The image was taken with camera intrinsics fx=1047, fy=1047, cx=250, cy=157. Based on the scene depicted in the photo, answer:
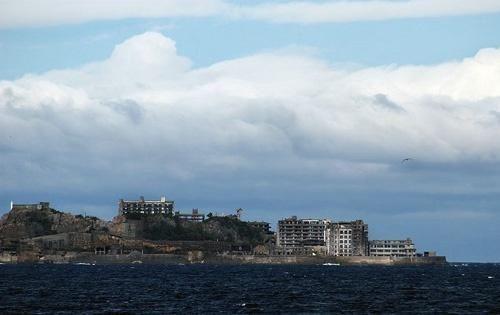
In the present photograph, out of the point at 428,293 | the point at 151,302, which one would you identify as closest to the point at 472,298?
the point at 428,293

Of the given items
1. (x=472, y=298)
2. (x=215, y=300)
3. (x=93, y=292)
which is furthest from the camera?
(x=93, y=292)

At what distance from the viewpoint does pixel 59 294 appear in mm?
178000

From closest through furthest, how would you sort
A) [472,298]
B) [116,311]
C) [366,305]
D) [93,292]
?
[116,311] < [366,305] < [472,298] < [93,292]

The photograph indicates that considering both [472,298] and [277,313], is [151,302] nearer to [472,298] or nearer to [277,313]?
[277,313]

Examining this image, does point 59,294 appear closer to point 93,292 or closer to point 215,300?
point 93,292

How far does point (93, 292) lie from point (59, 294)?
439 inches

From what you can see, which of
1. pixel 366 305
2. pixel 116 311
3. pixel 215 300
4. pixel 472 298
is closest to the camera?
pixel 116 311

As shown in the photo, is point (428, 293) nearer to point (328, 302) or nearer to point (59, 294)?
point (328, 302)

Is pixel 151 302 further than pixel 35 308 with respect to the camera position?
Yes

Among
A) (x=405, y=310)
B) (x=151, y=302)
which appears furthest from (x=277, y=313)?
(x=151, y=302)

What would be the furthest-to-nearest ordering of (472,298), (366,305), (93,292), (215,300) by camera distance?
(93,292) < (472,298) < (215,300) < (366,305)

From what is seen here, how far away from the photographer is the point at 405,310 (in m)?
139

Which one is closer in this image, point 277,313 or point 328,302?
point 277,313

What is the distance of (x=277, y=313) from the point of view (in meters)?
132
